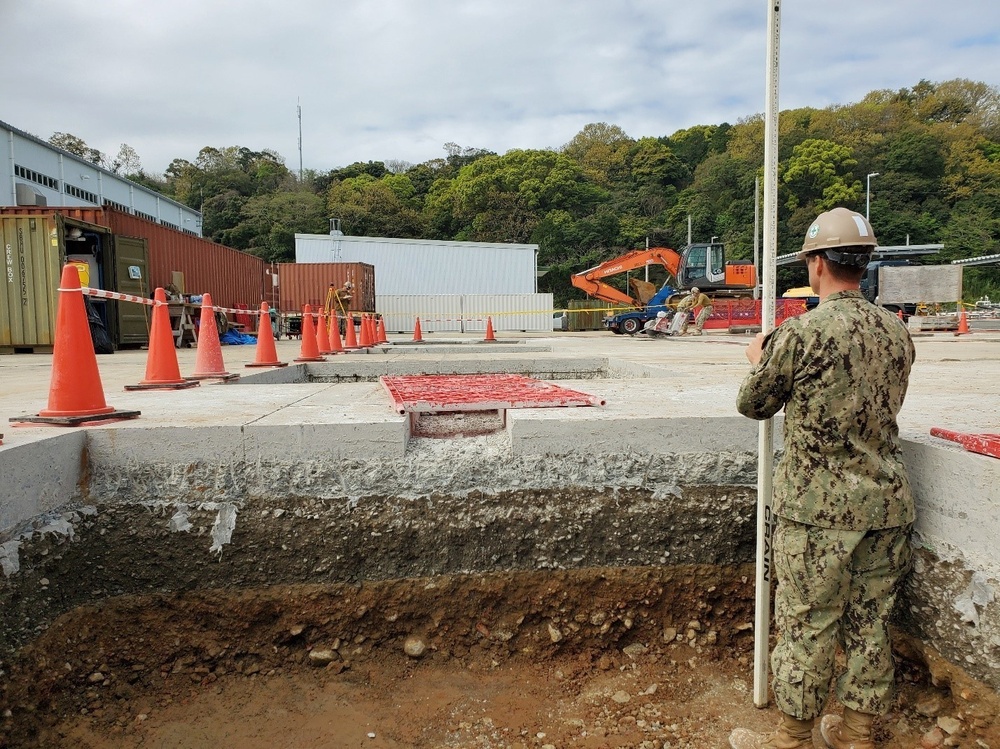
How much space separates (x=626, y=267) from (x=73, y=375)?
21.0 meters

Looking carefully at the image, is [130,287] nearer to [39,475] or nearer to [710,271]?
[39,475]

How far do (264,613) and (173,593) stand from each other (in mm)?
401

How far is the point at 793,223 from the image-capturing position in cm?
5431

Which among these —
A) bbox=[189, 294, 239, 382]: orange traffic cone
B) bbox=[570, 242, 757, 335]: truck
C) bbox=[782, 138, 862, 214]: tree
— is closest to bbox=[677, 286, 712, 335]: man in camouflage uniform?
bbox=[570, 242, 757, 335]: truck

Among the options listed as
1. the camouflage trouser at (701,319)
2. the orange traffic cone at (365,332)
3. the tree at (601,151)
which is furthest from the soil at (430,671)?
the tree at (601,151)

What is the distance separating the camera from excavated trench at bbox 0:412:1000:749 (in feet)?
8.45

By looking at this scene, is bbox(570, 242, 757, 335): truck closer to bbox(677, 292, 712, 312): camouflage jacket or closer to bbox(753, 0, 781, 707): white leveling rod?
bbox(677, 292, 712, 312): camouflage jacket

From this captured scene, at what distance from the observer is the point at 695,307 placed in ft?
61.1

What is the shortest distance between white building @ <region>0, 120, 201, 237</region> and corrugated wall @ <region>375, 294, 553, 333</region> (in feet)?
34.0

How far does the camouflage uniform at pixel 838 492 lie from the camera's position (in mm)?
1929

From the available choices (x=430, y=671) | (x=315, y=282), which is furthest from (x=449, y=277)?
(x=430, y=671)

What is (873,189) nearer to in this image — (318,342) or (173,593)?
(318,342)

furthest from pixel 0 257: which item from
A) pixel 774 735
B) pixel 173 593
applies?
pixel 774 735

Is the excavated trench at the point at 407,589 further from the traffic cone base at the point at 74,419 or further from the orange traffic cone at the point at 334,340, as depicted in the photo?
the orange traffic cone at the point at 334,340
